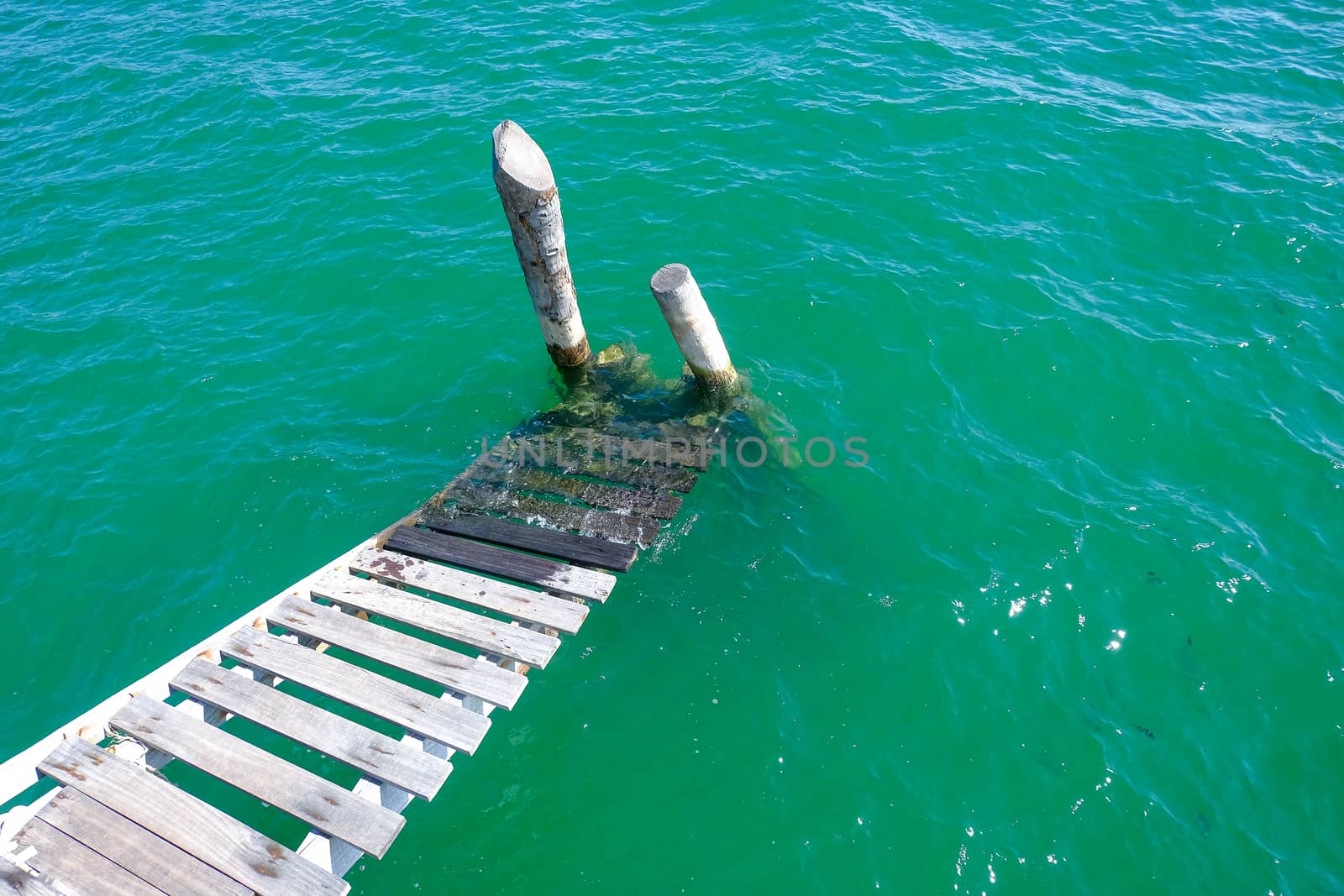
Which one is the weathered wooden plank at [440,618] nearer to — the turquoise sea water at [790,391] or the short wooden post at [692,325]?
the turquoise sea water at [790,391]

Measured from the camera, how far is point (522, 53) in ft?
62.7

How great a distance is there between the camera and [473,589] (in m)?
8.30

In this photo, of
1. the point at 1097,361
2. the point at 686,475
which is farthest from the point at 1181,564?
the point at 686,475

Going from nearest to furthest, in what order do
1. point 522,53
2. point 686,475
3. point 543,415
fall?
point 686,475 < point 543,415 < point 522,53

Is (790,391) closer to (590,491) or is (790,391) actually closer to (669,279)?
(669,279)

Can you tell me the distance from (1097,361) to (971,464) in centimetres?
304

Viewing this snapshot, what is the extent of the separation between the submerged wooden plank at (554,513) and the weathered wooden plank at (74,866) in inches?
192

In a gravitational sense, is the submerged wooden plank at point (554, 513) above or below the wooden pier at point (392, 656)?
below

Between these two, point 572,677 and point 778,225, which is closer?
point 572,677

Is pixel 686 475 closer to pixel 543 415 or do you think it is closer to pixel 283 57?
pixel 543 415

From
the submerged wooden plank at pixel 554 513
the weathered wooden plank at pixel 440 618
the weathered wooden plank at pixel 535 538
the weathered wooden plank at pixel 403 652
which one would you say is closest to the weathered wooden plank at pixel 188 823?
the weathered wooden plank at pixel 403 652

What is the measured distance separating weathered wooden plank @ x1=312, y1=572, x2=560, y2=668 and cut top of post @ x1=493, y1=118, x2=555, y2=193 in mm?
4829

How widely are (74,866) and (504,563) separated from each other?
4341 mm

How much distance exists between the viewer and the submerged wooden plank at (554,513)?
9.43 m
